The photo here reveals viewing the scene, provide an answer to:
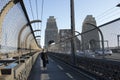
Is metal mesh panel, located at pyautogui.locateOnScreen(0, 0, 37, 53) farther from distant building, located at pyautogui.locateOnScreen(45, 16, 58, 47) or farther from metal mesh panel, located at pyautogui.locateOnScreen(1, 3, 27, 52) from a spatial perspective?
distant building, located at pyautogui.locateOnScreen(45, 16, 58, 47)

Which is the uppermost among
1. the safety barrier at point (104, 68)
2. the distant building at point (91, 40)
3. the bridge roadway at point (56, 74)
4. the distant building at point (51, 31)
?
the distant building at point (51, 31)

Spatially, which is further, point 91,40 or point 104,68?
point 91,40

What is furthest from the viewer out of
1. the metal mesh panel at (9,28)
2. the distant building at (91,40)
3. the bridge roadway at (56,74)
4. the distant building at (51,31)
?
the distant building at (51,31)

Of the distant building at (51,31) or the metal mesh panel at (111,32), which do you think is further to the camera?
the distant building at (51,31)

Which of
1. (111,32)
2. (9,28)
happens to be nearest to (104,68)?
(111,32)

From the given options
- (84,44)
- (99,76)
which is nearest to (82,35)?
(84,44)

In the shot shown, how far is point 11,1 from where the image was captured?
10.3m

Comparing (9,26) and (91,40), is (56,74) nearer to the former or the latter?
(91,40)

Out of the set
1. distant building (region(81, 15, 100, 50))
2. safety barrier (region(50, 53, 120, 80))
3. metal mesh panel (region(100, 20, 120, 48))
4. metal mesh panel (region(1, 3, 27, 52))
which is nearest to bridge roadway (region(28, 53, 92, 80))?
safety barrier (region(50, 53, 120, 80))

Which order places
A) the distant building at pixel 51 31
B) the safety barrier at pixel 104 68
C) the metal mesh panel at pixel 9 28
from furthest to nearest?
the distant building at pixel 51 31
the safety barrier at pixel 104 68
the metal mesh panel at pixel 9 28

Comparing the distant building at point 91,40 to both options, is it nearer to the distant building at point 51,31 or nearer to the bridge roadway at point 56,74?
the bridge roadway at point 56,74

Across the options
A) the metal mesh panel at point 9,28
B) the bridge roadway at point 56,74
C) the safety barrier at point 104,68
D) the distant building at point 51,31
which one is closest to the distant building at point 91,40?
the safety barrier at point 104,68

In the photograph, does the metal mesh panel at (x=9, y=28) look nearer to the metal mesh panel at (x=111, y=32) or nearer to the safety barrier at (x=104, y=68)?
the metal mesh panel at (x=111, y=32)

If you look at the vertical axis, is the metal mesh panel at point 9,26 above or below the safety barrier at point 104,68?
above
